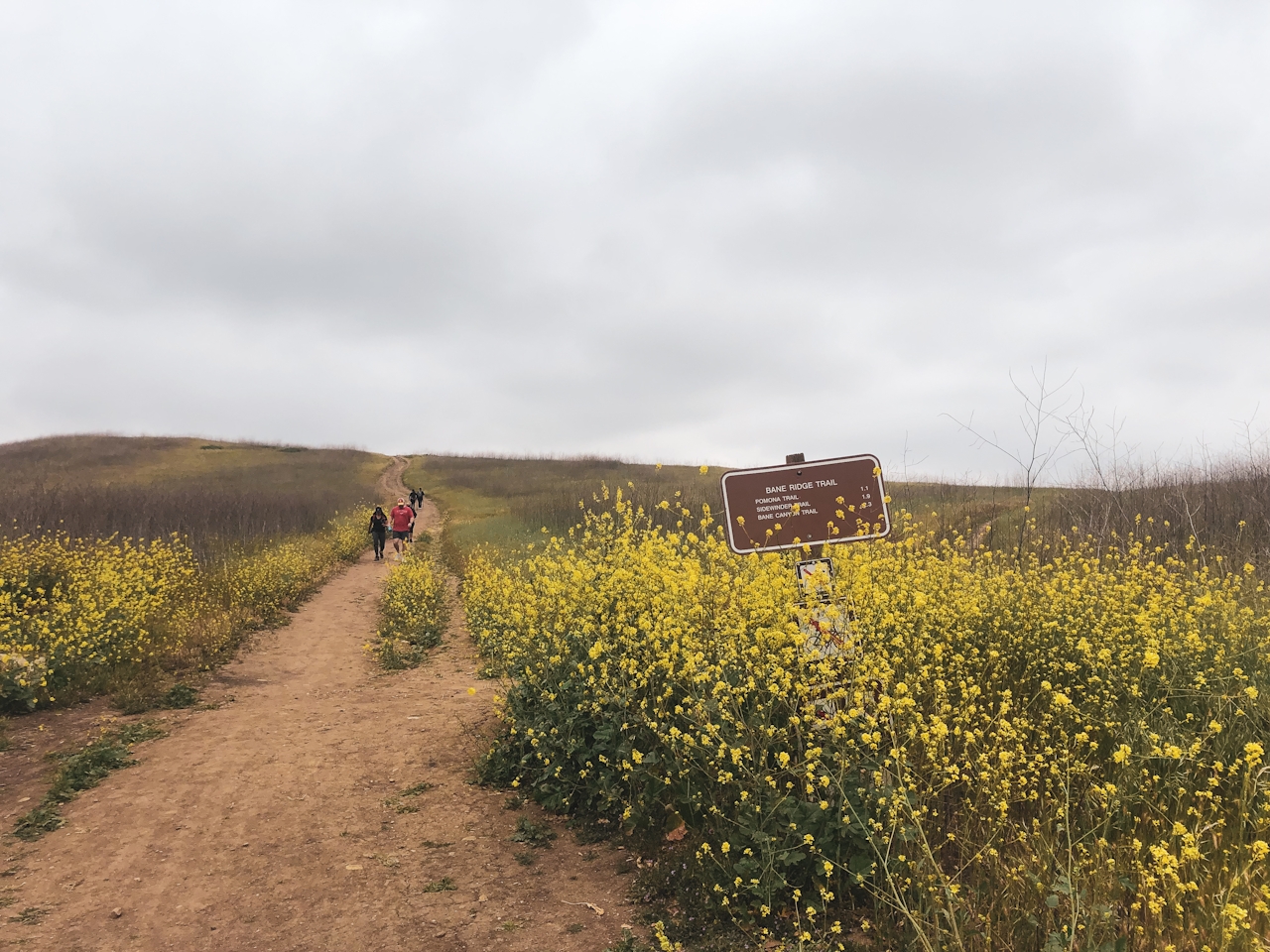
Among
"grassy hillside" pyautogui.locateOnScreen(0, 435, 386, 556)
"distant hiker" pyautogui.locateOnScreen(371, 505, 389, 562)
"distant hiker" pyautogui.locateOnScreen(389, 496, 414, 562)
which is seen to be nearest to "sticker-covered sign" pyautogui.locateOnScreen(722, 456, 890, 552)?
"grassy hillside" pyautogui.locateOnScreen(0, 435, 386, 556)

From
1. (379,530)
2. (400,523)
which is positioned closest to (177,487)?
(379,530)

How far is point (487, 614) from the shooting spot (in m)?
9.30

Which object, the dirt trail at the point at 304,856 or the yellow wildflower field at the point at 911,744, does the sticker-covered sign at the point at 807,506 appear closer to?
the yellow wildflower field at the point at 911,744

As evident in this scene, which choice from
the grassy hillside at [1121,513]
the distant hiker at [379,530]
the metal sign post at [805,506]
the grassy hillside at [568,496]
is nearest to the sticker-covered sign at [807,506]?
the metal sign post at [805,506]

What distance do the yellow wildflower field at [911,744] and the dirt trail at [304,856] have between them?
1.77 ft

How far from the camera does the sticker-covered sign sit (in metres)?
4.27

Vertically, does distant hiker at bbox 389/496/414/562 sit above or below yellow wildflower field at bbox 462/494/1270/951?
above

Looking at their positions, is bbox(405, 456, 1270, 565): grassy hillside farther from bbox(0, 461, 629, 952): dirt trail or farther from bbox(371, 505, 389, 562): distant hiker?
bbox(0, 461, 629, 952): dirt trail

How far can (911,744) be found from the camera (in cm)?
375

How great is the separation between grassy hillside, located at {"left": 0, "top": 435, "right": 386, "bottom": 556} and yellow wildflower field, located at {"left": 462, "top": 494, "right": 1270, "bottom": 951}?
15.5 metres

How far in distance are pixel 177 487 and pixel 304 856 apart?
119 ft

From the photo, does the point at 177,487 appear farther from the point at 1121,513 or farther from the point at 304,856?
the point at 1121,513

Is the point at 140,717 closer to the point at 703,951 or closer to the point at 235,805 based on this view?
the point at 235,805

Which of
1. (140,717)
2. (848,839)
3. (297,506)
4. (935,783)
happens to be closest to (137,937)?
(848,839)
